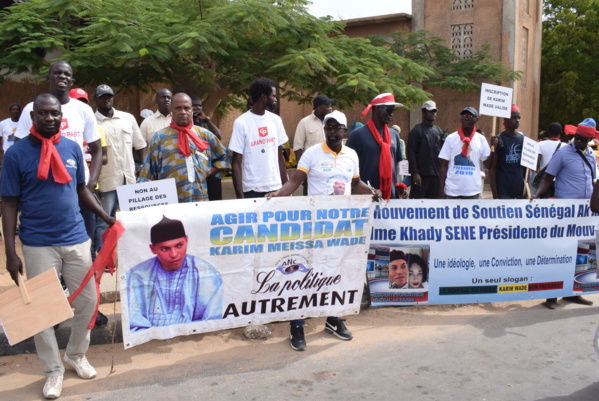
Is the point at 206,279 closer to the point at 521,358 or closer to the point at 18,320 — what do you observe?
the point at 18,320

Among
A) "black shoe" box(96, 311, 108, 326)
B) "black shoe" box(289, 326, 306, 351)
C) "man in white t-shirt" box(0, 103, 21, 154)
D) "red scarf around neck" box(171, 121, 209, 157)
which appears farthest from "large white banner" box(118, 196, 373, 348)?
"man in white t-shirt" box(0, 103, 21, 154)

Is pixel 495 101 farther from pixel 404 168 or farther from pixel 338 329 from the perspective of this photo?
pixel 338 329

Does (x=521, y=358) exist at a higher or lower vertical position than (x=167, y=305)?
lower

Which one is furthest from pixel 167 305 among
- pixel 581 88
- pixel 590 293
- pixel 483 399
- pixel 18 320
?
pixel 581 88

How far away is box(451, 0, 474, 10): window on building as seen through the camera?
60.8 ft

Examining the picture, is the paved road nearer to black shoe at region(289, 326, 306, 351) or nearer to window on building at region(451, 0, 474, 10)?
black shoe at region(289, 326, 306, 351)

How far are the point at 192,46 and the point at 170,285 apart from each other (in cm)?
533

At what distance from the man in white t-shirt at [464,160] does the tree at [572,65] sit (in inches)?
808

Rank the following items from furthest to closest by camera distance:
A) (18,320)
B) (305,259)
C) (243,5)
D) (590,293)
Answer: (243,5), (590,293), (305,259), (18,320)

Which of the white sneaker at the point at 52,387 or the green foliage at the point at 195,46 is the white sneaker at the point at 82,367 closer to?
the white sneaker at the point at 52,387

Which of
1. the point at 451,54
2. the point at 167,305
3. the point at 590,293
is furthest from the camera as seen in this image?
the point at 451,54

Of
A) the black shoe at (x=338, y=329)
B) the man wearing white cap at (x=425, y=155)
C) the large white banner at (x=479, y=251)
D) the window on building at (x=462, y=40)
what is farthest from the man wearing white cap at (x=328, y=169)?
the window on building at (x=462, y=40)

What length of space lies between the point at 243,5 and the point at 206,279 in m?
6.03

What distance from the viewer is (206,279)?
4.95 metres
